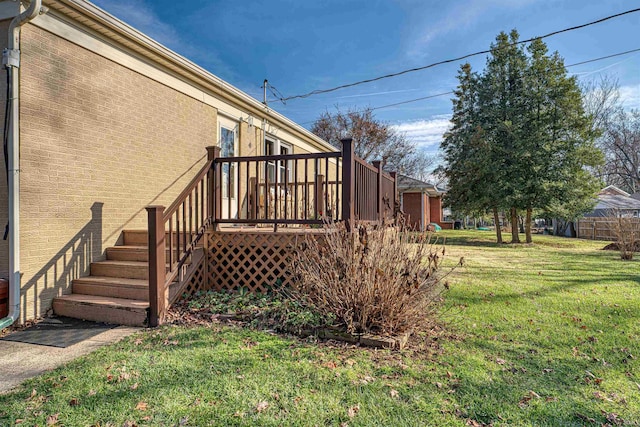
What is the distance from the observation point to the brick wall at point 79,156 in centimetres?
401

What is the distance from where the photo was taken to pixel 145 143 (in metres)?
5.72

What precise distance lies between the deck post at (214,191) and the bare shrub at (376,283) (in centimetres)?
194

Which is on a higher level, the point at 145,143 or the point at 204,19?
the point at 204,19

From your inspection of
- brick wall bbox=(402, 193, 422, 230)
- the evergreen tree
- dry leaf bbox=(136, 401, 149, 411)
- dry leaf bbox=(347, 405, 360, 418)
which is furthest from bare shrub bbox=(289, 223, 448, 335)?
brick wall bbox=(402, 193, 422, 230)

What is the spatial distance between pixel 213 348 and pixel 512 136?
14.6 m

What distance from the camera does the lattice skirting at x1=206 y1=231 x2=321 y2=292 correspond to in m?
4.71

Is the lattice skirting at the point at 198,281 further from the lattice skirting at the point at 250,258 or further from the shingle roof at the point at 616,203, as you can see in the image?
the shingle roof at the point at 616,203

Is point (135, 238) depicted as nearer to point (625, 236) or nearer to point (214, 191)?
point (214, 191)

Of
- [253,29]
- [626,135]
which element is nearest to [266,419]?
[253,29]

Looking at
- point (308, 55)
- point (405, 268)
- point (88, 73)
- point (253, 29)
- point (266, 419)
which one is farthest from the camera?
point (308, 55)

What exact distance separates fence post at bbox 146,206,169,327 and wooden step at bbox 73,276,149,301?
0.37 meters

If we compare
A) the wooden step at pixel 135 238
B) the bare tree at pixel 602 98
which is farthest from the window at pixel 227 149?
the bare tree at pixel 602 98

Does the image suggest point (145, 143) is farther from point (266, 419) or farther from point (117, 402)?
point (266, 419)

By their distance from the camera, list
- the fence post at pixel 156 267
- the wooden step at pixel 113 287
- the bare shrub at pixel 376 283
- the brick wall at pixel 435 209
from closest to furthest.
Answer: the bare shrub at pixel 376 283 → the fence post at pixel 156 267 → the wooden step at pixel 113 287 → the brick wall at pixel 435 209
